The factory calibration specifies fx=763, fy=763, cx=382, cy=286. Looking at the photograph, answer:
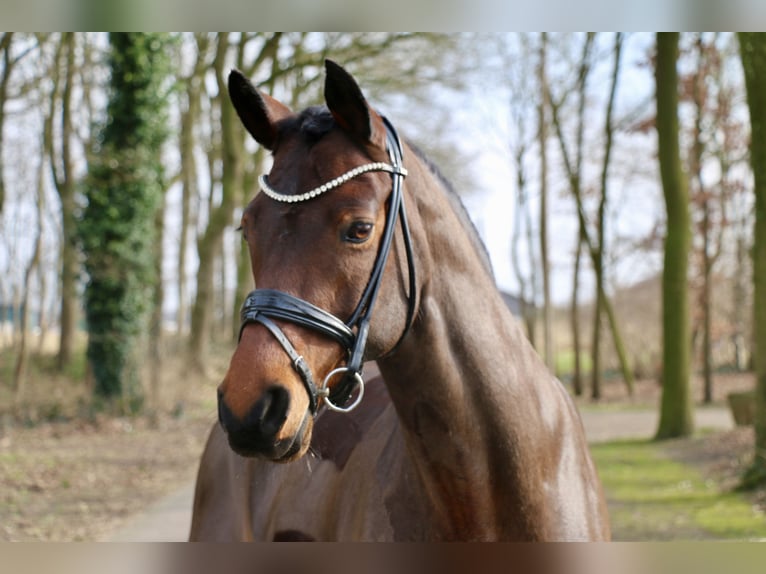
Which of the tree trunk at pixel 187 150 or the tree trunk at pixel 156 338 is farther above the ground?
the tree trunk at pixel 187 150

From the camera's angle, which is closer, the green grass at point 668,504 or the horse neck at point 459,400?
the horse neck at point 459,400

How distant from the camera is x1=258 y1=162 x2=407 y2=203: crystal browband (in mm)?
2033

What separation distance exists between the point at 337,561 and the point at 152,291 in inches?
534

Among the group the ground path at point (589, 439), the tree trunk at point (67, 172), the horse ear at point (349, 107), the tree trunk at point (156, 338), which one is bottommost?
the ground path at point (589, 439)

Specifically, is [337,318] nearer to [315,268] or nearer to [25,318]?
[315,268]

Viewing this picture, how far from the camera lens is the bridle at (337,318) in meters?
1.93

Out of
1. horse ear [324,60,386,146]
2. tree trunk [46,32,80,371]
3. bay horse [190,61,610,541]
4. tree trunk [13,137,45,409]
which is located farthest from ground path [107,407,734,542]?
tree trunk [46,32,80,371]

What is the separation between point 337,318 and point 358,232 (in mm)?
240

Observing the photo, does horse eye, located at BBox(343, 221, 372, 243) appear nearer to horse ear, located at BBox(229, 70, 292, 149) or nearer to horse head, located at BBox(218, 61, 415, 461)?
horse head, located at BBox(218, 61, 415, 461)

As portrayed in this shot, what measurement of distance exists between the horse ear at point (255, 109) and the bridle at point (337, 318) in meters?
0.17

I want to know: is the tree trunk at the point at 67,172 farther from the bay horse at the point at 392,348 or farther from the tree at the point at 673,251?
the bay horse at the point at 392,348

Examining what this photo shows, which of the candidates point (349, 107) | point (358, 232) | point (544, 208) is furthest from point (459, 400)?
point (544, 208)

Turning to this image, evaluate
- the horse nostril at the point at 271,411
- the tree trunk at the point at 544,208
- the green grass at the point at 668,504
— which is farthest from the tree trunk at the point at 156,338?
the horse nostril at the point at 271,411

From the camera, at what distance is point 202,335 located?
16.8 m
